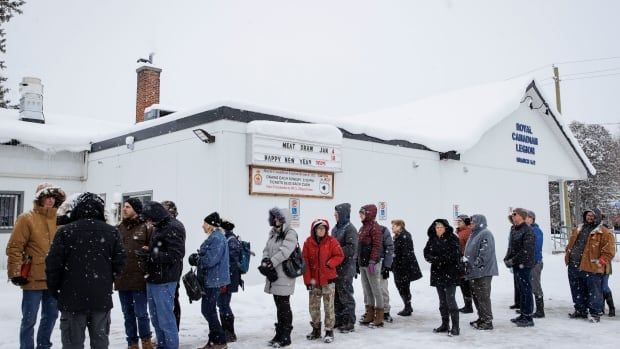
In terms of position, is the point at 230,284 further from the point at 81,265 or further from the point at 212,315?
the point at 81,265

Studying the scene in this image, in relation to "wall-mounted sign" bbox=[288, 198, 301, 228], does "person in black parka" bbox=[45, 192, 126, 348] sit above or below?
below

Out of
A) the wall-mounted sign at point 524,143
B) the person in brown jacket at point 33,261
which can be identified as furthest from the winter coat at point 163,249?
the wall-mounted sign at point 524,143

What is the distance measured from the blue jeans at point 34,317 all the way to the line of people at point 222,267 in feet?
0.04

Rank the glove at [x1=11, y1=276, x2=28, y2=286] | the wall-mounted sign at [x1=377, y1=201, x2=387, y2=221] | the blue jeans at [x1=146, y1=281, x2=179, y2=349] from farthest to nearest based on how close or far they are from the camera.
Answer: the wall-mounted sign at [x1=377, y1=201, x2=387, y2=221] < the blue jeans at [x1=146, y1=281, x2=179, y2=349] < the glove at [x1=11, y1=276, x2=28, y2=286]

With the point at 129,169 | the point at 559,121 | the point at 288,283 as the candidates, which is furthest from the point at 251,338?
the point at 559,121

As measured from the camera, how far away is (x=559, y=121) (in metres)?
21.2

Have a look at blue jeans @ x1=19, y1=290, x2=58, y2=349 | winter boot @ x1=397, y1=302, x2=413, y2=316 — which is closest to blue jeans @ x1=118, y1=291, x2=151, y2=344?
blue jeans @ x1=19, y1=290, x2=58, y2=349

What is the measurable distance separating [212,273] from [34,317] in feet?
6.71

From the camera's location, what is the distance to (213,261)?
6.50m

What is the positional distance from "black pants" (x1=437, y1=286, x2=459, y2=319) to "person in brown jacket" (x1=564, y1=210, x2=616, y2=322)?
2768mm

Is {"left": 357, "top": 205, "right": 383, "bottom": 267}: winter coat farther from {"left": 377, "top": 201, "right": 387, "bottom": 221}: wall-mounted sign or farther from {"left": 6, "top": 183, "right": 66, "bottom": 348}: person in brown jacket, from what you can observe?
{"left": 377, "top": 201, "right": 387, "bottom": 221}: wall-mounted sign

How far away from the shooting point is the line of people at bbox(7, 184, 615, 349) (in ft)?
15.6

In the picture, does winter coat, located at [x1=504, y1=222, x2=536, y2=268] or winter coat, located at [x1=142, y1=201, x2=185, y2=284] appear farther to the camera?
winter coat, located at [x1=504, y1=222, x2=536, y2=268]

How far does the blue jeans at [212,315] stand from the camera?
21.4 ft
